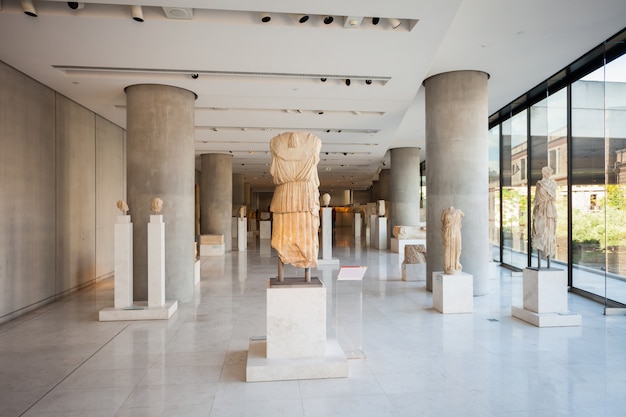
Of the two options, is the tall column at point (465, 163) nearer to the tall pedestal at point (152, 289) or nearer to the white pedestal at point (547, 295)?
the white pedestal at point (547, 295)

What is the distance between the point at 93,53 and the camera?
22.9ft

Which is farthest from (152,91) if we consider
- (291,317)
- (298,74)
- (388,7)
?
(291,317)

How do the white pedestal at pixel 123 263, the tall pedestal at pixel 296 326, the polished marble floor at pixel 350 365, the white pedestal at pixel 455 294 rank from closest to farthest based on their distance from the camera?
the polished marble floor at pixel 350 365 < the tall pedestal at pixel 296 326 < the white pedestal at pixel 123 263 < the white pedestal at pixel 455 294

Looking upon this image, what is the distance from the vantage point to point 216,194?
1908cm

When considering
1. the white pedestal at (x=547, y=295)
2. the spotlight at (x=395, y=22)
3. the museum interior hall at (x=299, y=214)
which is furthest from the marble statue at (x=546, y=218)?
the spotlight at (x=395, y=22)

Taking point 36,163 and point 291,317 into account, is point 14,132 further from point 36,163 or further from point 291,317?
point 291,317

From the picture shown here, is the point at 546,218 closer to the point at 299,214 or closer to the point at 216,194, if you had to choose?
the point at 299,214

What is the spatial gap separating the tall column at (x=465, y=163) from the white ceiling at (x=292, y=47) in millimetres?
561

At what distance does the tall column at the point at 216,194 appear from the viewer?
62.3ft

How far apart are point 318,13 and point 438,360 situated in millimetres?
5082

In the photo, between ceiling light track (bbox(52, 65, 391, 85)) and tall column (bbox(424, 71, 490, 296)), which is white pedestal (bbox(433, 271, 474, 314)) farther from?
ceiling light track (bbox(52, 65, 391, 85))

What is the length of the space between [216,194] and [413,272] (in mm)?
10921

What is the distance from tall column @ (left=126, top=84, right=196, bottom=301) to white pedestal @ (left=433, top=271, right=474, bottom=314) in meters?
5.43

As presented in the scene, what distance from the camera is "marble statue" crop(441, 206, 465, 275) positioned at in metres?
8.23
